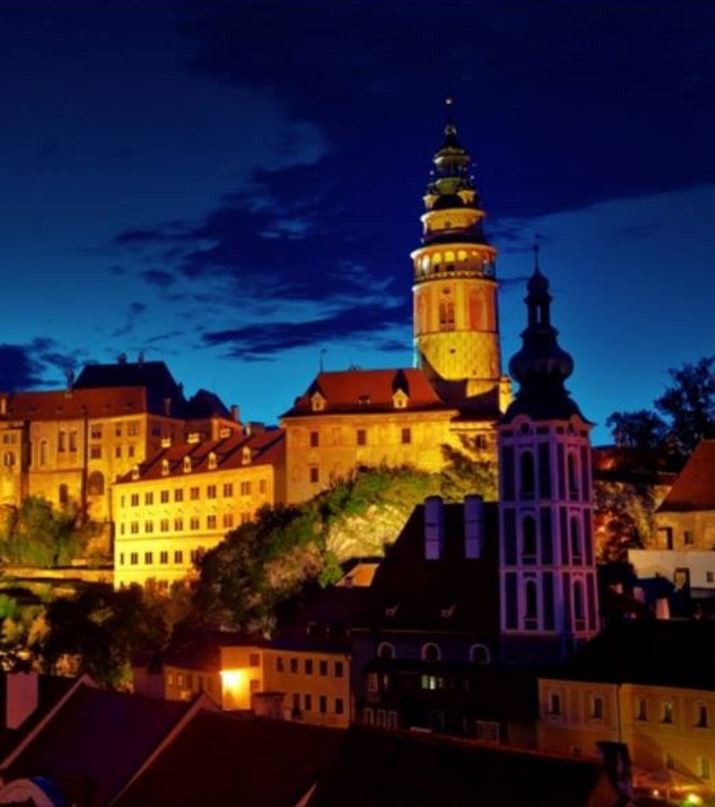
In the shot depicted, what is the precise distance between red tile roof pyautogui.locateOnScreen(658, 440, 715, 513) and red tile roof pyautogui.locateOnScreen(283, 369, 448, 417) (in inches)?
719

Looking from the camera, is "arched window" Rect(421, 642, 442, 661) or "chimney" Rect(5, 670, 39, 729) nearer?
"chimney" Rect(5, 670, 39, 729)

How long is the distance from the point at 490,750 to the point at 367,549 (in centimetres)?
5432

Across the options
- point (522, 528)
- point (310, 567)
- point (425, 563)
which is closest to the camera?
point (522, 528)

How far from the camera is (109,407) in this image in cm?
11069

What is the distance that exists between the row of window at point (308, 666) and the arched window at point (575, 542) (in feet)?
34.8

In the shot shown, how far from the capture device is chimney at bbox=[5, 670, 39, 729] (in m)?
29.2

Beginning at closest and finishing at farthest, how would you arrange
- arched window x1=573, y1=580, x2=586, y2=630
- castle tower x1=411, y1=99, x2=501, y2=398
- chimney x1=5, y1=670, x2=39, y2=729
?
chimney x1=5, y1=670, x2=39, y2=729
arched window x1=573, y1=580, x2=586, y2=630
castle tower x1=411, y1=99, x2=501, y2=398

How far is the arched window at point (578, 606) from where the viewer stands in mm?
50625

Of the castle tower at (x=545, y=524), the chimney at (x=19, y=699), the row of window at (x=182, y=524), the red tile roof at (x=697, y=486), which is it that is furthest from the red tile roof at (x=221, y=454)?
the chimney at (x=19, y=699)

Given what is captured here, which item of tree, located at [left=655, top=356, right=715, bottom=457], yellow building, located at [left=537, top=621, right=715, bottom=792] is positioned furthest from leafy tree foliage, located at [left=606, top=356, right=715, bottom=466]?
yellow building, located at [left=537, top=621, right=715, bottom=792]

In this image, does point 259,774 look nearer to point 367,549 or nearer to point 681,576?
point 681,576

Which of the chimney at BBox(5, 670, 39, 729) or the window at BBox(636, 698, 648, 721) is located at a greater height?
the chimney at BBox(5, 670, 39, 729)

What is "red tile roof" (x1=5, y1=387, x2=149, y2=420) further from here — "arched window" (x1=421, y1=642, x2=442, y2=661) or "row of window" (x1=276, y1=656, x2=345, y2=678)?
"arched window" (x1=421, y1=642, x2=442, y2=661)

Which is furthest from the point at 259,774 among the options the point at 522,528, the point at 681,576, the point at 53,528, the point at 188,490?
the point at 53,528
